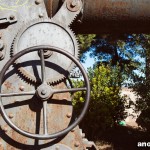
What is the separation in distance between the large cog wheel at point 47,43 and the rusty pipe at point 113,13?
0.26m

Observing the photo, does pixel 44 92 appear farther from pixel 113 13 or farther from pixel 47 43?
pixel 113 13

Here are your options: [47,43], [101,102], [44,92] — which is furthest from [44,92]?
[101,102]

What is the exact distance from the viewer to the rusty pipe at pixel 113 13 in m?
2.60

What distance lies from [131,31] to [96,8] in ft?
1.34

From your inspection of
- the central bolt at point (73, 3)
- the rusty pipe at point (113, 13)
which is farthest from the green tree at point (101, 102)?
the central bolt at point (73, 3)

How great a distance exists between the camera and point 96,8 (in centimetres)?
261

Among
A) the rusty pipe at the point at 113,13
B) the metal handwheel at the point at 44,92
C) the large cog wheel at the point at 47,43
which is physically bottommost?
the metal handwheel at the point at 44,92

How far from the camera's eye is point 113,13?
2.63 m

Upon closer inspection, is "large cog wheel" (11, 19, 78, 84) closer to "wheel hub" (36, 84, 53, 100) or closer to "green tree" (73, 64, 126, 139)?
"wheel hub" (36, 84, 53, 100)

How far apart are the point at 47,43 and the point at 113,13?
66cm

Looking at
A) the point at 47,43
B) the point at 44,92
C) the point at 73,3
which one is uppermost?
the point at 73,3

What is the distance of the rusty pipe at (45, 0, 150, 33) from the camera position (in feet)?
8.54

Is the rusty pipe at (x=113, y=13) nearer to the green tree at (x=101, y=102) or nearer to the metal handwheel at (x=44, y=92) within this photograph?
the metal handwheel at (x=44, y=92)

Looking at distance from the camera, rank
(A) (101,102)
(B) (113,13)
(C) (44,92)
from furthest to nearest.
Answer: (A) (101,102) < (B) (113,13) < (C) (44,92)
